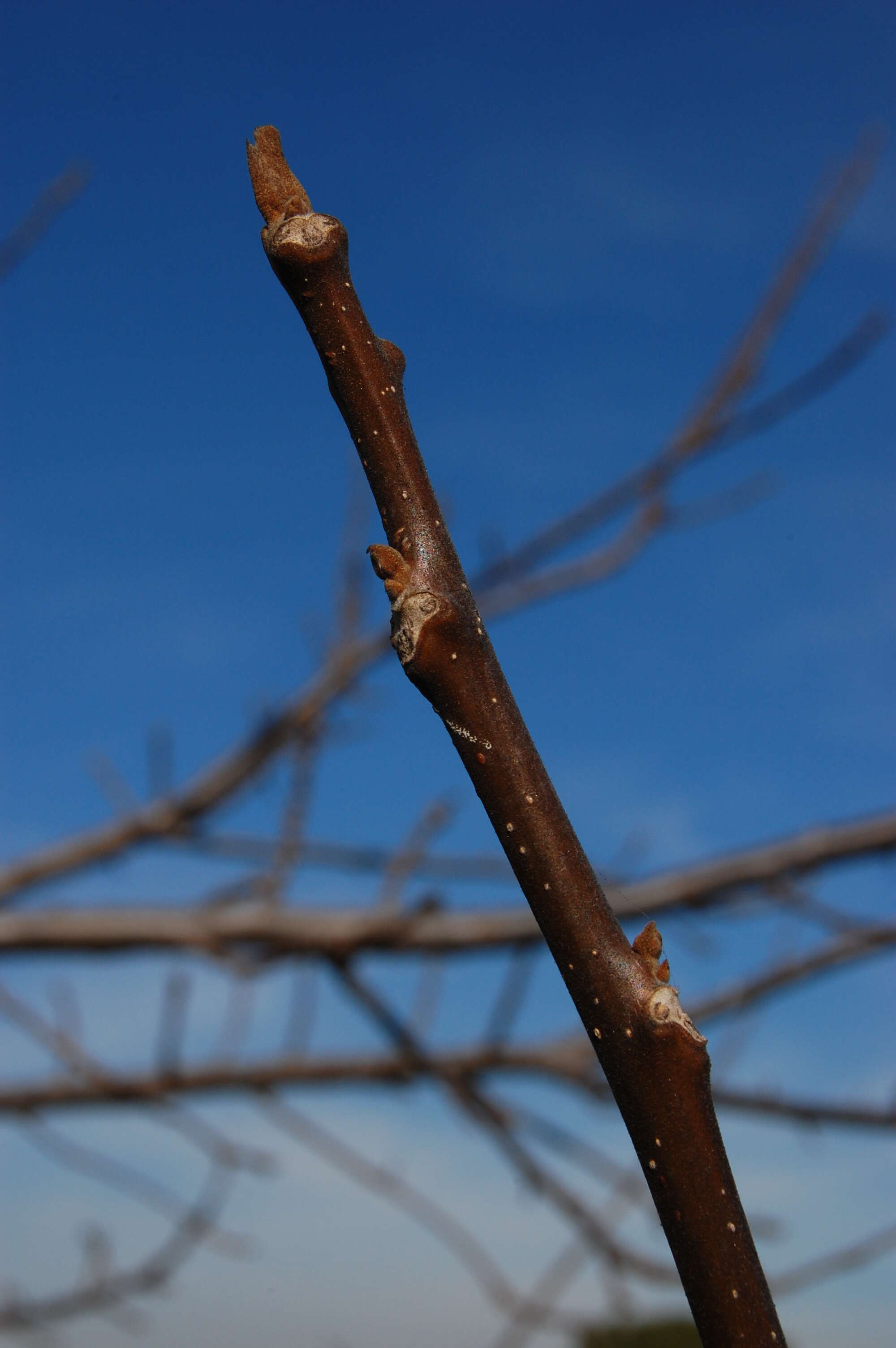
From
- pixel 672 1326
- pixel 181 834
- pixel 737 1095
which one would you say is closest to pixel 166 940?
pixel 181 834

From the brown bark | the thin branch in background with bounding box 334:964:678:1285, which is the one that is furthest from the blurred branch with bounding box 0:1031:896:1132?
the brown bark

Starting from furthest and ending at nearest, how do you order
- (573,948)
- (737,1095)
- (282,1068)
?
(282,1068), (737,1095), (573,948)

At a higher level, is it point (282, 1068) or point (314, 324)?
point (282, 1068)

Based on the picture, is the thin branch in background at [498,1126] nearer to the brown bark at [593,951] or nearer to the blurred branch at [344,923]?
the blurred branch at [344,923]

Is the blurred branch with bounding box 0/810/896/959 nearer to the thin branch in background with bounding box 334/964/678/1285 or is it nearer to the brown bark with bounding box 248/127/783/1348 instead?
the thin branch in background with bounding box 334/964/678/1285

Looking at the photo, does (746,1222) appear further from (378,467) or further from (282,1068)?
(282,1068)

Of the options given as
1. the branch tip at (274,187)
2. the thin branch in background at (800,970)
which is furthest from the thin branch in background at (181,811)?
the branch tip at (274,187)

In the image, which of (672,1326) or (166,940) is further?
(672,1326)
